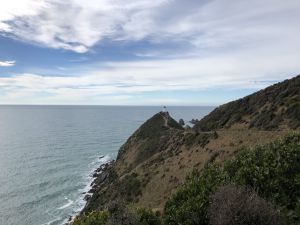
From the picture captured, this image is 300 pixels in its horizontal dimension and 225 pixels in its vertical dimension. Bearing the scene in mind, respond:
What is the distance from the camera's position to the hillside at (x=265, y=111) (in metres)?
49.0

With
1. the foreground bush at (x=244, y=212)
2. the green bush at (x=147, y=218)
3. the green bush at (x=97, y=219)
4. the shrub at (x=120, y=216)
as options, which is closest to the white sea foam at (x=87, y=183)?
the green bush at (x=97, y=219)

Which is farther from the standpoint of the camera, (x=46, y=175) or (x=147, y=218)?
(x=46, y=175)

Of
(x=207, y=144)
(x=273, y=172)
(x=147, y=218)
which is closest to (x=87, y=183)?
(x=207, y=144)

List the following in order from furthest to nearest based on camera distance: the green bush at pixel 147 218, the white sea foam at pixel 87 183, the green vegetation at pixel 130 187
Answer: the white sea foam at pixel 87 183, the green vegetation at pixel 130 187, the green bush at pixel 147 218

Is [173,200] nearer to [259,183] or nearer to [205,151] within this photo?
[259,183]

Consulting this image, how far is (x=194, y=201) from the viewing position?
19953 mm

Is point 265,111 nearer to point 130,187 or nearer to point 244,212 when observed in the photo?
point 130,187

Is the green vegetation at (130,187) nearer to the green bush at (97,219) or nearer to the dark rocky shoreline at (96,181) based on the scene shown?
the dark rocky shoreline at (96,181)

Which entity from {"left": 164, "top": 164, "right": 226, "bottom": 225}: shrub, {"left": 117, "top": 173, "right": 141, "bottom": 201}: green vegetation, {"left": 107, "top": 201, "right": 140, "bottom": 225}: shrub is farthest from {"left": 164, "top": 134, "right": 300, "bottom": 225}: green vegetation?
{"left": 117, "top": 173, "right": 141, "bottom": 201}: green vegetation

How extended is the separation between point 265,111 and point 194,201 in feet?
135

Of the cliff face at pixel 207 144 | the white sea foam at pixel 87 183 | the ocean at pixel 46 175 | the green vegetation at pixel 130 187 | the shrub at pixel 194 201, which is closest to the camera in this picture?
the shrub at pixel 194 201

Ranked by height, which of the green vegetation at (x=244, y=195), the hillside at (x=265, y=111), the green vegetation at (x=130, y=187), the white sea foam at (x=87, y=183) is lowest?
the white sea foam at (x=87, y=183)

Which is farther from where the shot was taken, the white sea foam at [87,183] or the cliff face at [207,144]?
the white sea foam at [87,183]

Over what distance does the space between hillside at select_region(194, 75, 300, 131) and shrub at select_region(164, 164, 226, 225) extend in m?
26.0
